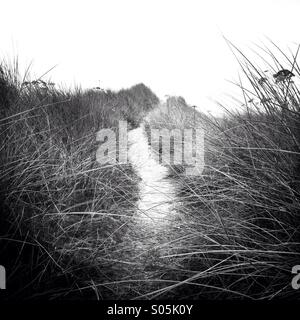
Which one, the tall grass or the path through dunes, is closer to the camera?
→ the tall grass

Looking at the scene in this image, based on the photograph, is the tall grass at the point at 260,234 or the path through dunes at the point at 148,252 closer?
the tall grass at the point at 260,234

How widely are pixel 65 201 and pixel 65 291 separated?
1.85ft

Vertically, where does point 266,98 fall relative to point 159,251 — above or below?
above


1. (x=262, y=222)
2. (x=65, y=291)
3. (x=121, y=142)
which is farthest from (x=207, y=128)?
(x=65, y=291)

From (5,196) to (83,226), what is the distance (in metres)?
0.43

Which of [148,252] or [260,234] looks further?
[148,252]

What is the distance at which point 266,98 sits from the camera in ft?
4.13

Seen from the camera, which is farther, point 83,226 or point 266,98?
point 83,226
